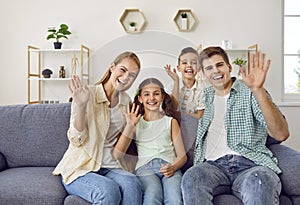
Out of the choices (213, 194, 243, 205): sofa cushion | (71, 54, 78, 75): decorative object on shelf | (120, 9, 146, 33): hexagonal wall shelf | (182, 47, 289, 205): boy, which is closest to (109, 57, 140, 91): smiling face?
(182, 47, 289, 205): boy

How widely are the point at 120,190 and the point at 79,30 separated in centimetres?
292

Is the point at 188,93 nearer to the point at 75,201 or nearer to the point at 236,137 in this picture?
the point at 236,137

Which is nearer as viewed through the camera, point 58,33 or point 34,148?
point 34,148

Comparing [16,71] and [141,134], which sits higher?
[16,71]

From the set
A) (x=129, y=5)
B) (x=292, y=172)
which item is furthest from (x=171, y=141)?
(x=129, y=5)

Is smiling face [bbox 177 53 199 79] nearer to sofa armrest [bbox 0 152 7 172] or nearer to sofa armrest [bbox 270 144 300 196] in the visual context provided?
sofa armrest [bbox 270 144 300 196]

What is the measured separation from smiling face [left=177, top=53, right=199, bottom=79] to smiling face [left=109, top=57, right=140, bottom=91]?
8.2 inches

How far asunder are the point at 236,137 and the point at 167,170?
374 millimetres

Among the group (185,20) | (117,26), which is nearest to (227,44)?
(185,20)

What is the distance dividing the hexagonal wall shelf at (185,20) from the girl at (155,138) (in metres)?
2.46

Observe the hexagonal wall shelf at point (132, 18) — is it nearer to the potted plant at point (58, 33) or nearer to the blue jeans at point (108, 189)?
the potted plant at point (58, 33)

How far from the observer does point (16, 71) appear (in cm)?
427

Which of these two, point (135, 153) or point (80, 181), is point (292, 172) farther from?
point (80, 181)

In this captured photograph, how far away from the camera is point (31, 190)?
1677 millimetres
